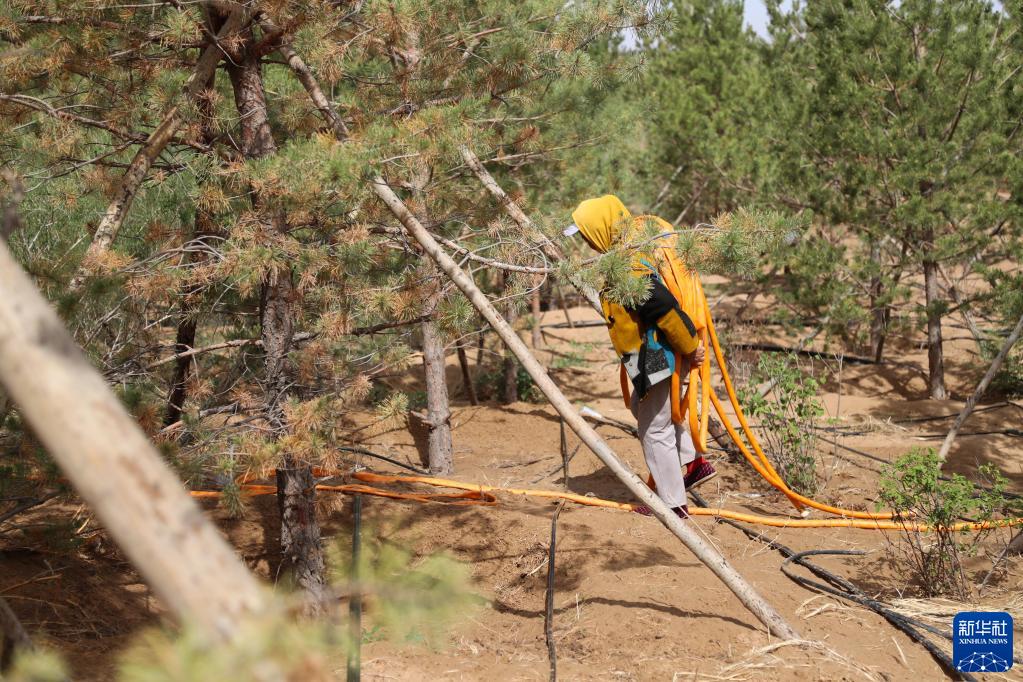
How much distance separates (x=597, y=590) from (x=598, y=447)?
110 cm

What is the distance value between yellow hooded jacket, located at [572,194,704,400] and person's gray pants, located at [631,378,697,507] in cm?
11

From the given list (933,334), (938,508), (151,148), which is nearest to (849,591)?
(938,508)

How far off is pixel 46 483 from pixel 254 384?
1.31m

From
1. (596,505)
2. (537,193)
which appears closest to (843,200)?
(537,193)

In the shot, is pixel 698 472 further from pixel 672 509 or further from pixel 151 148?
pixel 151 148

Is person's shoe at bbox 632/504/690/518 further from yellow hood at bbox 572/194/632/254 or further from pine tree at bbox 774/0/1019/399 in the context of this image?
pine tree at bbox 774/0/1019/399

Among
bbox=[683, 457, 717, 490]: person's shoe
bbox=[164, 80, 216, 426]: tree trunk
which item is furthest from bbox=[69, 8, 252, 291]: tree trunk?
bbox=[683, 457, 717, 490]: person's shoe

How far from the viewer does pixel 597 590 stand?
469 cm

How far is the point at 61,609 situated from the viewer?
439cm

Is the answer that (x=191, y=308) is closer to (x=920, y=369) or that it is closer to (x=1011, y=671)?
(x=1011, y=671)

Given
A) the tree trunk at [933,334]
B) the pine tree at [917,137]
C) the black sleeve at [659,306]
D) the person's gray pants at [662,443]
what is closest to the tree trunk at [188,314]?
the black sleeve at [659,306]

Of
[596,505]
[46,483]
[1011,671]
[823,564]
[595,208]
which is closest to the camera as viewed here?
[46,483]

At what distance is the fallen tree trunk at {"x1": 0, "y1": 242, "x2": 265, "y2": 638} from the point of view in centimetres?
145

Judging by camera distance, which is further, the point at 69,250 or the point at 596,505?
the point at 596,505
